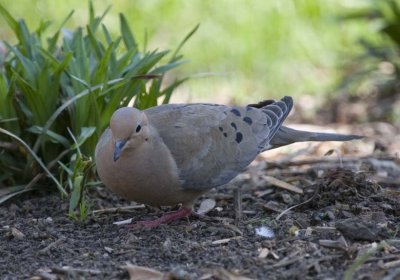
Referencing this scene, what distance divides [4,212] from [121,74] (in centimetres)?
108

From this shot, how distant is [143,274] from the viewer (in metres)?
3.36

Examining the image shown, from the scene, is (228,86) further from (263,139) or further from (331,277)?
(331,277)

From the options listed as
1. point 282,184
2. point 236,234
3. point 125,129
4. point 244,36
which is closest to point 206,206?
point 282,184

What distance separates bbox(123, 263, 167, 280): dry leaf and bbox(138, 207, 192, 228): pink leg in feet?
2.63

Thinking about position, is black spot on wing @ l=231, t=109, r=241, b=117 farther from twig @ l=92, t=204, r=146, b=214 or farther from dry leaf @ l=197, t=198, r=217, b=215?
twig @ l=92, t=204, r=146, b=214

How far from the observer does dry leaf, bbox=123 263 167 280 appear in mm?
3334

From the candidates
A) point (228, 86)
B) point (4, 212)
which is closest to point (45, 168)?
point (4, 212)

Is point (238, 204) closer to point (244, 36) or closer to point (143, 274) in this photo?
point (143, 274)

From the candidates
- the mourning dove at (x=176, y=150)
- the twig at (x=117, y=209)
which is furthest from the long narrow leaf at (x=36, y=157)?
the mourning dove at (x=176, y=150)

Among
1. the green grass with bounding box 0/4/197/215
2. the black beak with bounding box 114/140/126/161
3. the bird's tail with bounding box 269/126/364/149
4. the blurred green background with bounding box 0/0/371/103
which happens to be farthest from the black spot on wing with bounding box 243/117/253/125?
the blurred green background with bounding box 0/0/371/103

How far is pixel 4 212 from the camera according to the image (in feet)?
14.9

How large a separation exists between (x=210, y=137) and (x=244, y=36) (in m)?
4.29

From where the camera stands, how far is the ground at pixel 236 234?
3453 millimetres

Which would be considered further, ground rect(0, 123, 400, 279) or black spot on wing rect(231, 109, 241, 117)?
black spot on wing rect(231, 109, 241, 117)
